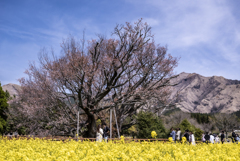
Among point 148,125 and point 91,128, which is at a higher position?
point 148,125

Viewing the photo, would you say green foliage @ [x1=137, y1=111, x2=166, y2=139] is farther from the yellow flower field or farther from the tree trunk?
the yellow flower field

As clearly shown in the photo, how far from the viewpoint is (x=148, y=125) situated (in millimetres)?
19156

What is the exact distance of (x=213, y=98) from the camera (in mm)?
198375

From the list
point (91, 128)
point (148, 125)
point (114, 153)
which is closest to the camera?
point (114, 153)

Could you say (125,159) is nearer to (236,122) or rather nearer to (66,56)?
(66,56)

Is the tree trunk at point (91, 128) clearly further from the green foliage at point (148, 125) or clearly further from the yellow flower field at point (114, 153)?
the yellow flower field at point (114, 153)

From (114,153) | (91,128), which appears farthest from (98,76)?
(114,153)

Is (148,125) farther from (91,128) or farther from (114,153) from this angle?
(114,153)

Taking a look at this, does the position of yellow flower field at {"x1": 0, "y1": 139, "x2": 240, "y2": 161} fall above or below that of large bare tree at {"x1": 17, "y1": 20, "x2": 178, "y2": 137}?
below

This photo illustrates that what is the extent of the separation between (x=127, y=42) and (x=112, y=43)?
4.42 ft

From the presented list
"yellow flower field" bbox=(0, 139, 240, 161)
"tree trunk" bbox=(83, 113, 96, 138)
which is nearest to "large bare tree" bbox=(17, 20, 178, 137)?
"tree trunk" bbox=(83, 113, 96, 138)

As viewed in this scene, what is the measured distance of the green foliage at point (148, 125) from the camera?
18844mm

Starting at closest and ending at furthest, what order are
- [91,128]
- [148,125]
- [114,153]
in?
[114,153] < [91,128] < [148,125]

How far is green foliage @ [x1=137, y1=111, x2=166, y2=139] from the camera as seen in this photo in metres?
18.8
